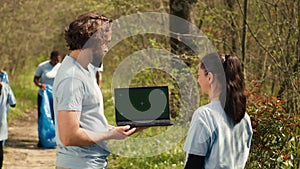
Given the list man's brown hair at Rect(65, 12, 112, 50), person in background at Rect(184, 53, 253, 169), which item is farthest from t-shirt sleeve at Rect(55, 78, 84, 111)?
person in background at Rect(184, 53, 253, 169)

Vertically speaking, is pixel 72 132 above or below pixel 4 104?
above

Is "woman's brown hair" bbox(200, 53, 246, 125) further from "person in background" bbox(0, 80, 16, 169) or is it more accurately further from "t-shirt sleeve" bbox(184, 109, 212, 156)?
"person in background" bbox(0, 80, 16, 169)

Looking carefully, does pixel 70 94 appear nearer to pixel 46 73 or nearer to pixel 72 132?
pixel 72 132

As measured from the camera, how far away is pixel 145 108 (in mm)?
4328

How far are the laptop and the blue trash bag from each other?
9.40m

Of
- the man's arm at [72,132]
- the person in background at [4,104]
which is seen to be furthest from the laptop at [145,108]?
the person in background at [4,104]

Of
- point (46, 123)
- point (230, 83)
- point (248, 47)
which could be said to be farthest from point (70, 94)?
point (46, 123)

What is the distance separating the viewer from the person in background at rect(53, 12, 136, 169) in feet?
13.6

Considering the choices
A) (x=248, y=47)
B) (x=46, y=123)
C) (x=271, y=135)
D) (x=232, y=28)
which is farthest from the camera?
(x=46, y=123)

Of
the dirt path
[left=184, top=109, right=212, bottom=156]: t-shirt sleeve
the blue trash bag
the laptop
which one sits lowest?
the dirt path

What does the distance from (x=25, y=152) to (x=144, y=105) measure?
9.21 metres

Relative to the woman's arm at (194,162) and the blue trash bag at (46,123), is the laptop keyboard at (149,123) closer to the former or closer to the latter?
the woman's arm at (194,162)

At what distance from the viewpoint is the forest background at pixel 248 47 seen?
7367 millimetres

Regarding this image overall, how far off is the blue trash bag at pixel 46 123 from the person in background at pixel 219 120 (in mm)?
9780
